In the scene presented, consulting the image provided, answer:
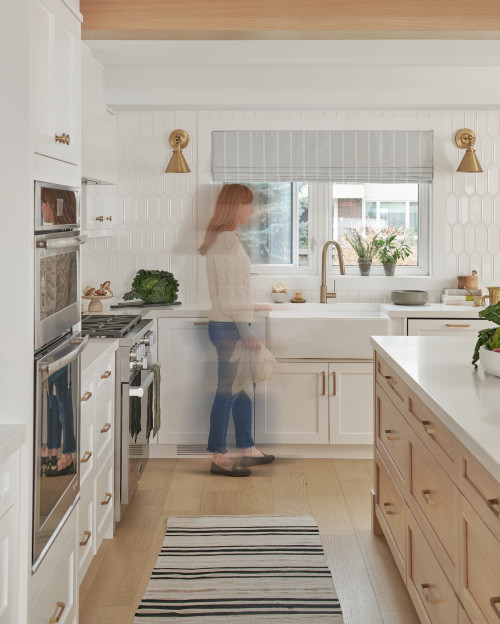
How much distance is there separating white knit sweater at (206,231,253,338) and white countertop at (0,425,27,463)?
8.71 ft

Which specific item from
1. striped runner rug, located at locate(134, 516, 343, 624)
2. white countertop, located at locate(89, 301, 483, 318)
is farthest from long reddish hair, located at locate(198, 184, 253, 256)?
striped runner rug, located at locate(134, 516, 343, 624)

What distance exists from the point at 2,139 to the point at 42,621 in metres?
1.35

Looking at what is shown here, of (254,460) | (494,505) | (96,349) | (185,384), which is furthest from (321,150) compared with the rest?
(494,505)

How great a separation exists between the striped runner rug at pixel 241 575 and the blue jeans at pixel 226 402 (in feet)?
3.27

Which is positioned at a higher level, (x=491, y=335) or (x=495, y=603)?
(x=491, y=335)

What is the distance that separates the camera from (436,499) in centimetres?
230

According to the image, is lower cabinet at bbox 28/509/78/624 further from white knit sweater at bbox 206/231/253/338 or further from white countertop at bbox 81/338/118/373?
white knit sweater at bbox 206/231/253/338

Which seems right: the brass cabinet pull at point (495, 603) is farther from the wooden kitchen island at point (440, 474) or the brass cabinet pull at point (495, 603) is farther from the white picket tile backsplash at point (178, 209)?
the white picket tile backsplash at point (178, 209)

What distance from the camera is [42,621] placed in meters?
2.18

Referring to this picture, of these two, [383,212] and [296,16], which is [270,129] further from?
[296,16]

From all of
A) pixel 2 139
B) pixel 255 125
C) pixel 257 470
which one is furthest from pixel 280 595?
pixel 255 125

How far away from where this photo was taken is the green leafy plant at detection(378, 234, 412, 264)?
5430mm

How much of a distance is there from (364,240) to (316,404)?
134cm

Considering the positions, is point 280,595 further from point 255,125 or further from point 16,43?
point 255,125
